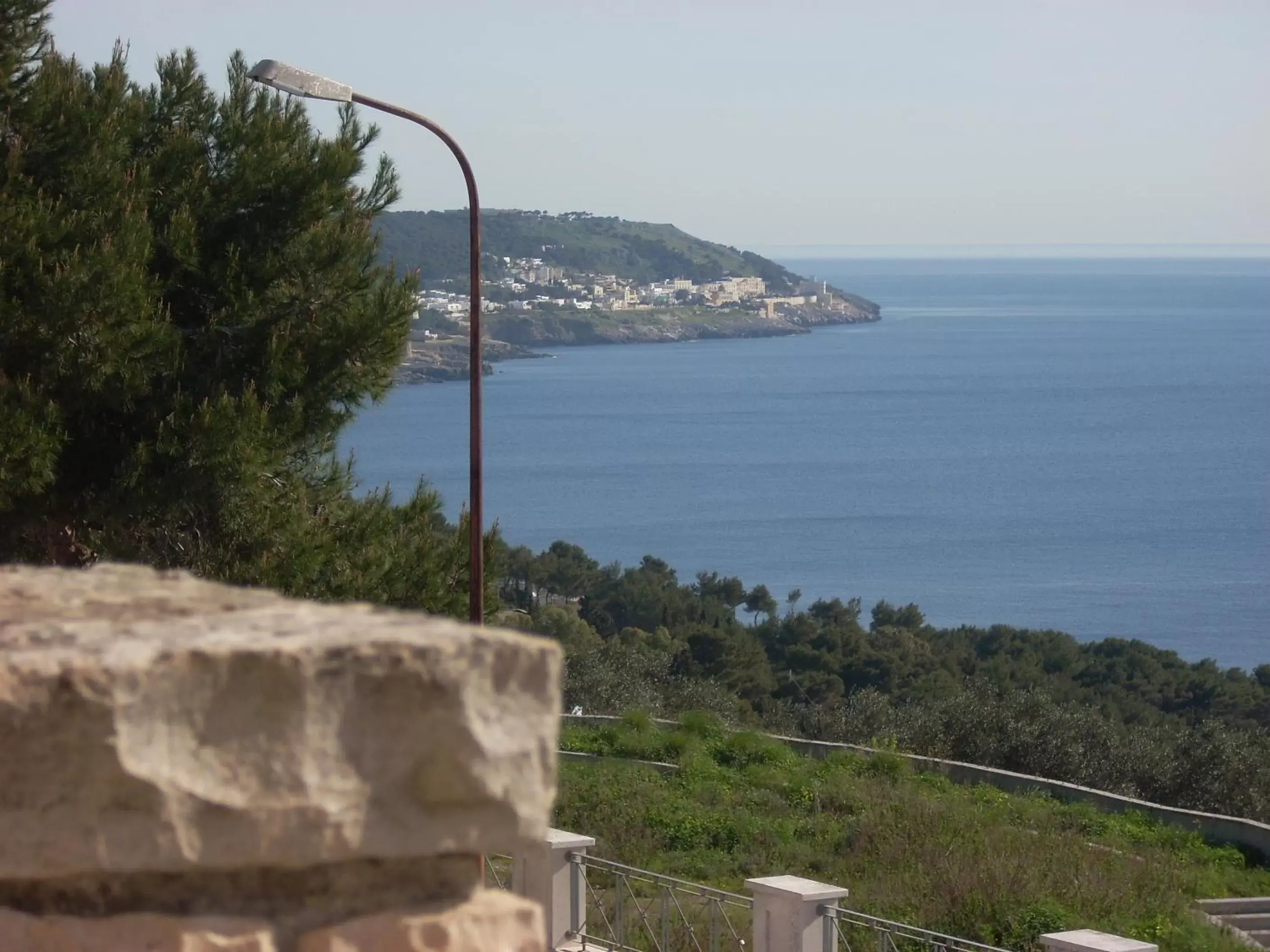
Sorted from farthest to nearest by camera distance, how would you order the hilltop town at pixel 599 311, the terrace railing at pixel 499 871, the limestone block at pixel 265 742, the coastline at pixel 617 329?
the coastline at pixel 617 329 < the hilltop town at pixel 599 311 < the terrace railing at pixel 499 871 < the limestone block at pixel 265 742

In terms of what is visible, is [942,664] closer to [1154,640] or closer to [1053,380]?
[1154,640]

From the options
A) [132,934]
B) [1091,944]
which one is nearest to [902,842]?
[1091,944]

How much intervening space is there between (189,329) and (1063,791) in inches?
446

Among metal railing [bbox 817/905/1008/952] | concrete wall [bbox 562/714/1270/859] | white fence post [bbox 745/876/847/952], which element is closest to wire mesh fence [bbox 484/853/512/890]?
white fence post [bbox 745/876/847/952]

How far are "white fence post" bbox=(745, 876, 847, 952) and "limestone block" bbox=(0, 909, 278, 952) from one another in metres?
6.75

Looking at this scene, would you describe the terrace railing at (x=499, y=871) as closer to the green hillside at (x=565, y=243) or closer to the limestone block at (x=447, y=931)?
the limestone block at (x=447, y=931)

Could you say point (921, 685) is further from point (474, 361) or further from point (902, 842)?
point (474, 361)

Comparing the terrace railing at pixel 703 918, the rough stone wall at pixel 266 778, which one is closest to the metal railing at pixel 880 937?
the terrace railing at pixel 703 918

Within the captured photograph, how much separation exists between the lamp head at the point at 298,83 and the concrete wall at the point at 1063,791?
1106cm

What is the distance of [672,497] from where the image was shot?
89312 millimetres

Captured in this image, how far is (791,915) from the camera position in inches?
329

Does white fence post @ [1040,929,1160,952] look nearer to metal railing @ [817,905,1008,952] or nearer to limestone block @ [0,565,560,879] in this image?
metal railing @ [817,905,1008,952]

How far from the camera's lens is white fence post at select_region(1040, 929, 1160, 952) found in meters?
7.20

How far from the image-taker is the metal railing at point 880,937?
830cm
